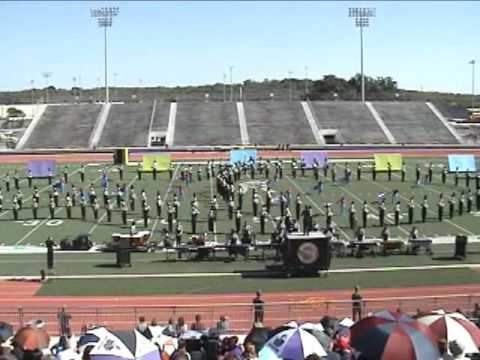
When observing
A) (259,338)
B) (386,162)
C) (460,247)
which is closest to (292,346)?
(259,338)

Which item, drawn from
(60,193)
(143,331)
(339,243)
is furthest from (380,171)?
(143,331)

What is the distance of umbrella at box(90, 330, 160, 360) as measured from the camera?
8.95 m

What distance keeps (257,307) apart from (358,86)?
409ft

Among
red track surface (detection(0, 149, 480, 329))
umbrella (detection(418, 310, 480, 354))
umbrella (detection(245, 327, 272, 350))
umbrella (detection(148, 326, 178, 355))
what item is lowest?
red track surface (detection(0, 149, 480, 329))

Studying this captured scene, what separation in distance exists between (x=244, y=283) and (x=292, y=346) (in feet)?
32.6

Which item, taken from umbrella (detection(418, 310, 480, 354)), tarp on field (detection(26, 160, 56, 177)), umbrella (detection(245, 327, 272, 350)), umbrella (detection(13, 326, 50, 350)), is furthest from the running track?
tarp on field (detection(26, 160, 56, 177))

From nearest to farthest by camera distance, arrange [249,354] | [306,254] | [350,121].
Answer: [249,354] < [306,254] < [350,121]

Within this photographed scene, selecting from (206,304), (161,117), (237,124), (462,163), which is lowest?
(206,304)

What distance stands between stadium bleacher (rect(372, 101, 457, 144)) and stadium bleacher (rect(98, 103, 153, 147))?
73.2 feet

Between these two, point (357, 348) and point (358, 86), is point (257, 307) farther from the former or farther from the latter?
point (358, 86)

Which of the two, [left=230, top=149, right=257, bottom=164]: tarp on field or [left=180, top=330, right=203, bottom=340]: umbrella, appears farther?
[left=230, top=149, right=257, bottom=164]: tarp on field

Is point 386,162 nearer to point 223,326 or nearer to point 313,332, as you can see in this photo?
point 223,326

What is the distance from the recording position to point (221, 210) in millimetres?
30547

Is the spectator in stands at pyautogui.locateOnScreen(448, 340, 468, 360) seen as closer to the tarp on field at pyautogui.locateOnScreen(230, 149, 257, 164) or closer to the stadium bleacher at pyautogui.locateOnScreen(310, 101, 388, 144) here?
the tarp on field at pyautogui.locateOnScreen(230, 149, 257, 164)
